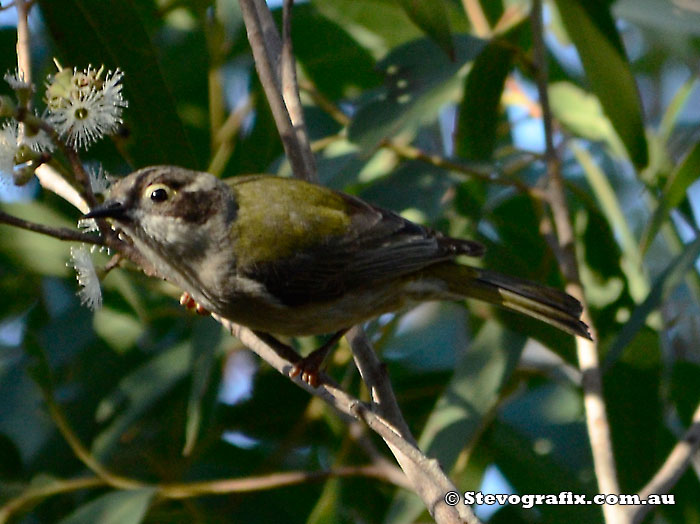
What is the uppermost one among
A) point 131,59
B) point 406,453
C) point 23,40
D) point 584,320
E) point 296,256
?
point 131,59

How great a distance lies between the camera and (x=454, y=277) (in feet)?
9.71

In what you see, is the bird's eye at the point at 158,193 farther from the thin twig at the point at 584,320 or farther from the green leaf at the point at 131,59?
the thin twig at the point at 584,320

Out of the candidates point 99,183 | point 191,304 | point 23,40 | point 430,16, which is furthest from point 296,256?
point 23,40

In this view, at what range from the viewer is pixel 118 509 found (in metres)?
2.69

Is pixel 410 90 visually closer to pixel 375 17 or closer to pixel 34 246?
pixel 375 17

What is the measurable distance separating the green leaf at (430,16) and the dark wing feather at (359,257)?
545mm

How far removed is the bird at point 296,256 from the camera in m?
2.44

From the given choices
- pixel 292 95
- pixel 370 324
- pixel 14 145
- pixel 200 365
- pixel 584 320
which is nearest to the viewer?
pixel 14 145

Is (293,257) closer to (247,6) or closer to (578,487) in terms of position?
(247,6)

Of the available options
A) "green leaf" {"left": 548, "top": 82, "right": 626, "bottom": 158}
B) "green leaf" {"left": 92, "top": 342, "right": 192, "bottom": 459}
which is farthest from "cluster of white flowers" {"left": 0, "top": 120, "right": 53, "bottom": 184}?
"green leaf" {"left": 548, "top": 82, "right": 626, "bottom": 158}

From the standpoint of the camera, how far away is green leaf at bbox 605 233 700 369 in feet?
8.73

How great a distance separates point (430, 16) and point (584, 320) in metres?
1.01

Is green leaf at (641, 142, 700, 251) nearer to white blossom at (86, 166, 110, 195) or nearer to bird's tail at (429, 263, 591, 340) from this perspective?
bird's tail at (429, 263, 591, 340)

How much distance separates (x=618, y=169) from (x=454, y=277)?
4.92 ft
